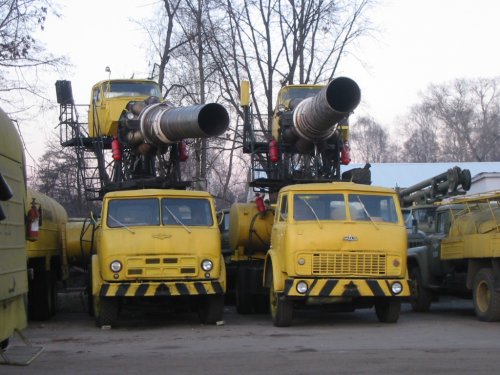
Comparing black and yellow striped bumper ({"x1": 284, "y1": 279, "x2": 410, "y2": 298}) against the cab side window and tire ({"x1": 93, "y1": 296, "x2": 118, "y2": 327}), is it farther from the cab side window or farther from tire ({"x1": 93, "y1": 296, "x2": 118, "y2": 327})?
the cab side window

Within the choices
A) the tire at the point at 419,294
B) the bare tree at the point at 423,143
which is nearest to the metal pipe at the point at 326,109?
the tire at the point at 419,294

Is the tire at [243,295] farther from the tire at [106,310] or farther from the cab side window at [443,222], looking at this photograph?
the cab side window at [443,222]

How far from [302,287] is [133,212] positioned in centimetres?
337

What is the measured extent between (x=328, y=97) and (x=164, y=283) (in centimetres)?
415

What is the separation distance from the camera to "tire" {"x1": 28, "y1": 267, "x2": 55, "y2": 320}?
15.9 m

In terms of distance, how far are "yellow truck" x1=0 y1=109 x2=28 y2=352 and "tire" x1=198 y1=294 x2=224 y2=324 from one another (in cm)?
529

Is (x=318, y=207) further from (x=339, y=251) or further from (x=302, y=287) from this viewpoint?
(x=302, y=287)

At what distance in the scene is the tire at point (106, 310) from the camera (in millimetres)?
14195

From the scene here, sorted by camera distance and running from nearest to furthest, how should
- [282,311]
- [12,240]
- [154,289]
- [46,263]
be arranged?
[12,240], [154,289], [282,311], [46,263]

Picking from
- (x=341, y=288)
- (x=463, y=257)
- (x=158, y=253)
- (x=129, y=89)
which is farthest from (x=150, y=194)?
(x=463, y=257)

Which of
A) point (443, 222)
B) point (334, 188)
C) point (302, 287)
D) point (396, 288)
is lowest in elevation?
point (396, 288)

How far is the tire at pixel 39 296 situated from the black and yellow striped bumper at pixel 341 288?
5268mm

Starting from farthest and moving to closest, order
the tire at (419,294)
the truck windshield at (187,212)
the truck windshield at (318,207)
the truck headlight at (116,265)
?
the tire at (419,294)
the truck windshield at (187,212)
the truck windshield at (318,207)
the truck headlight at (116,265)

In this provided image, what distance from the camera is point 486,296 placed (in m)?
14.6
